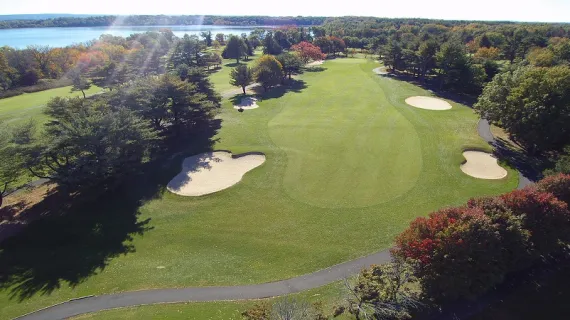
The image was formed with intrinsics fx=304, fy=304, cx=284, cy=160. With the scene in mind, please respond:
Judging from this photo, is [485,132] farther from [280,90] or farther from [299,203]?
[280,90]

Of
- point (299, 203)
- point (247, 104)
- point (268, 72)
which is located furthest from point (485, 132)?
point (268, 72)

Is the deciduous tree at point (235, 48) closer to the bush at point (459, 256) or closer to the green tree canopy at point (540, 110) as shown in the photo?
the green tree canopy at point (540, 110)

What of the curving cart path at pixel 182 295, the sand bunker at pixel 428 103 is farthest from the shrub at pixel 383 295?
the sand bunker at pixel 428 103

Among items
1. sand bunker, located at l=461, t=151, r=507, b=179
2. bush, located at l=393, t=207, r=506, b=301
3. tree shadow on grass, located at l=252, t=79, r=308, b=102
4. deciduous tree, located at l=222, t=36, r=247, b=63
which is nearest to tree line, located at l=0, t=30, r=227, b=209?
tree shadow on grass, located at l=252, t=79, r=308, b=102

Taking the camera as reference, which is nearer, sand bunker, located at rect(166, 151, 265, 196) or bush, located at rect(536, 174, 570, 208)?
bush, located at rect(536, 174, 570, 208)

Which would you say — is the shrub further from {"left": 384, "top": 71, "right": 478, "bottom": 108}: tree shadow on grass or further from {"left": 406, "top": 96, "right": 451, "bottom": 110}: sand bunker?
{"left": 384, "top": 71, "right": 478, "bottom": 108}: tree shadow on grass

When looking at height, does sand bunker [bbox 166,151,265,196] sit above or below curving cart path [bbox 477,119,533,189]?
below
